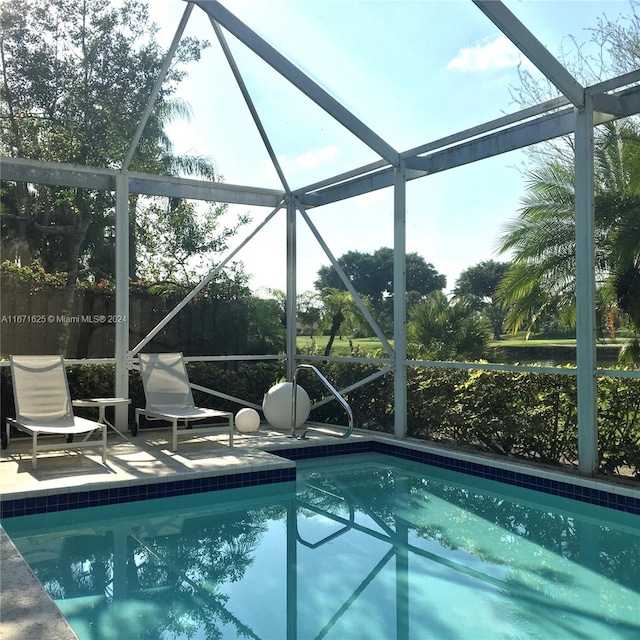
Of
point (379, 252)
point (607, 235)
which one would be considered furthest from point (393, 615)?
point (379, 252)

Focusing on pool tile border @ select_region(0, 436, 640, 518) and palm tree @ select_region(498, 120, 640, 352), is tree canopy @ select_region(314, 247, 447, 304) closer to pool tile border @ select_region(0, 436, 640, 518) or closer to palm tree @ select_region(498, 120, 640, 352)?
palm tree @ select_region(498, 120, 640, 352)

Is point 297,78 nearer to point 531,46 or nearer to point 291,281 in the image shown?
point 531,46

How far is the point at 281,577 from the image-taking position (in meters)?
4.45

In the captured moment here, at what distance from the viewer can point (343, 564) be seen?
4.70 m

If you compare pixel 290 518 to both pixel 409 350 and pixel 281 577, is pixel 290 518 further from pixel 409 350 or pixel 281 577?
pixel 409 350

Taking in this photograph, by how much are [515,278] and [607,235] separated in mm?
1194

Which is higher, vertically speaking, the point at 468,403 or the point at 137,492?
the point at 468,403

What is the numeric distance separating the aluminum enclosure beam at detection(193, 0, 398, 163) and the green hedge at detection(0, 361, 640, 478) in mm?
3016

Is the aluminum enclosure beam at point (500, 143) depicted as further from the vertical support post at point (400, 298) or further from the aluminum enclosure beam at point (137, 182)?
the aluminum enclosure beam at point (137, 182)

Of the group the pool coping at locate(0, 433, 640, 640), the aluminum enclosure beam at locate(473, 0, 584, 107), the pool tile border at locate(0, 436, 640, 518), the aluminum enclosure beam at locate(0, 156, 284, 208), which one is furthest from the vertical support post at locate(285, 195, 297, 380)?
the aluminum enclosure beam at locate(473, 0, 584, 107)

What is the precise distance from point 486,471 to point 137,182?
603 centimetres

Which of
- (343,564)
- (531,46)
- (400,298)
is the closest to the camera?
(343,564)

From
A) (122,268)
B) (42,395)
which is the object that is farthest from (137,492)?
(122,268)

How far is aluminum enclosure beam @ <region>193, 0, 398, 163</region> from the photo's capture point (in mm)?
6984
